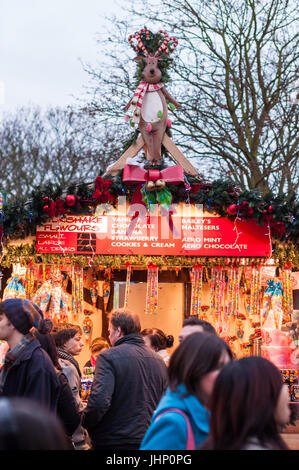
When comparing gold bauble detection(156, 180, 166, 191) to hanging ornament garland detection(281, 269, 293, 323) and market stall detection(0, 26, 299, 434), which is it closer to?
market stall detection(0, 26, 299, 434)

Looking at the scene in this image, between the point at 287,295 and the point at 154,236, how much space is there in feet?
6.68

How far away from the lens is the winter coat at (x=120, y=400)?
383 centimetres

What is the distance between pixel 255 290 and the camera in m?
7.70

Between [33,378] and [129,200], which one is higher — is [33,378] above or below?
below

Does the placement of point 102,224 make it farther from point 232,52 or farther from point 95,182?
point 232,52

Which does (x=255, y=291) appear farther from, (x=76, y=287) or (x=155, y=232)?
(x=76, y=287)

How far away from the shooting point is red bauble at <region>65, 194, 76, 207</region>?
688 centimetres

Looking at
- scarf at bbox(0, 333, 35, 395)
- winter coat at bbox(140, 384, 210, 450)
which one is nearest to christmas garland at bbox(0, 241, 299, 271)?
scarf at bbox(0, 333, 35, 395)

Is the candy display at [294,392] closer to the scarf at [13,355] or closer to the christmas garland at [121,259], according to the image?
the christmas garland at [121,259]

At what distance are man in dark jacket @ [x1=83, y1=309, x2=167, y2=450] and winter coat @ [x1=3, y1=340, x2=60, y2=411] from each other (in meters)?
0.47

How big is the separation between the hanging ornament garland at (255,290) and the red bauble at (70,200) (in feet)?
8.89

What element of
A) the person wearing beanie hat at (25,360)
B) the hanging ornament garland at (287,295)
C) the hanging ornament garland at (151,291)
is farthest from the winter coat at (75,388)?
the hanging ornament garland at (287,295)

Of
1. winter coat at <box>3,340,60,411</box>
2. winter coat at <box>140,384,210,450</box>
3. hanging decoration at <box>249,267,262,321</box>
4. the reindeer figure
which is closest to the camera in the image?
winter coat at <box>140,384,210,450</box>

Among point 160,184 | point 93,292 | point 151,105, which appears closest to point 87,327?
point 93,292
